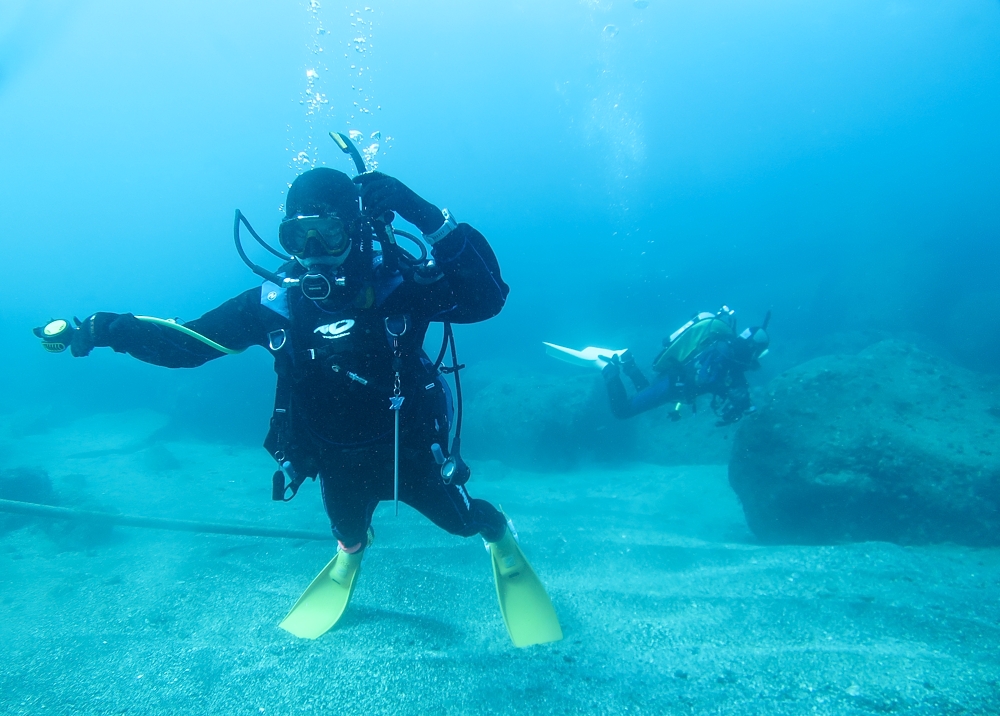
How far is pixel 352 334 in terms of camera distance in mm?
3008

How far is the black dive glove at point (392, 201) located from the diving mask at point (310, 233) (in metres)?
0.28

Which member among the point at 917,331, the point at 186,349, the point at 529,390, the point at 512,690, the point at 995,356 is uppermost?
the point at 917,331

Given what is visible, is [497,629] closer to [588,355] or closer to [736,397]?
[736,397]

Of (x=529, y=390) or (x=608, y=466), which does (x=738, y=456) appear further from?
(x=529, y=390)

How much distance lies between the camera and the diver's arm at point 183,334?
2.84 m

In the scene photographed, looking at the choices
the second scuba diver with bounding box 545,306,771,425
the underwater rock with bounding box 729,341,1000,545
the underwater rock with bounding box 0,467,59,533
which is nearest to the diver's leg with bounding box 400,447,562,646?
the underwater rock with bounding box 729,341,1000,545

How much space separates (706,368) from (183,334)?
829 centimetres

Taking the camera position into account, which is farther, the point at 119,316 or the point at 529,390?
the point at 529,390

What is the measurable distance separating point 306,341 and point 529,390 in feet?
42.4

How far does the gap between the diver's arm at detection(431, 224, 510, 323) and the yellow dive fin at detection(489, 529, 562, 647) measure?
7.12 ft

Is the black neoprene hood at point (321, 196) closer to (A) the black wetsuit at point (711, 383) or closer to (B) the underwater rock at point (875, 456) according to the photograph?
(A) the black wetsuit at point (711, 383)

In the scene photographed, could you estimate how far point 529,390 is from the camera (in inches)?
620

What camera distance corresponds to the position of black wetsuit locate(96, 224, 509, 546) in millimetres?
2906

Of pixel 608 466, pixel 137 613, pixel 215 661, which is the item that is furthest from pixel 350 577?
pixel 608 466
